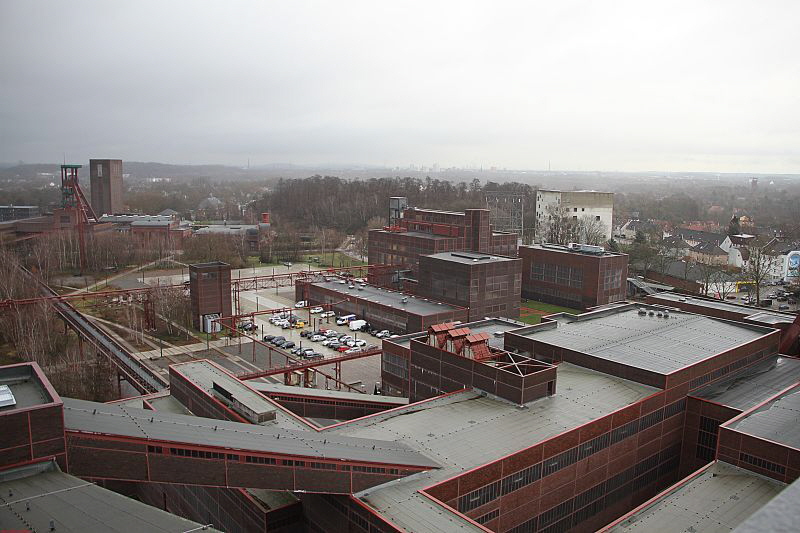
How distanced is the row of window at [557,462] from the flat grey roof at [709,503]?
3201 millimetres

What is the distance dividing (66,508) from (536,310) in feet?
173

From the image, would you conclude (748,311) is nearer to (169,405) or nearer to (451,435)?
(451,435)

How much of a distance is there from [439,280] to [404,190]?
279 ft

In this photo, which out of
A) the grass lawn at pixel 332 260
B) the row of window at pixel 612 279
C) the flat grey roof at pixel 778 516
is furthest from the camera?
the grass lawn at pixel 332 260

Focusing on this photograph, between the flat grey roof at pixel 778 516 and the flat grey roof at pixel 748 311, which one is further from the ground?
the flat grey roof at pixel 778 516

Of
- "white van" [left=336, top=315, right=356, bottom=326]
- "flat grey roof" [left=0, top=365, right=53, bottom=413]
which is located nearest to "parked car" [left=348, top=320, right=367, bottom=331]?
"white van" [left=336, top=315, right=356, bottom=326]

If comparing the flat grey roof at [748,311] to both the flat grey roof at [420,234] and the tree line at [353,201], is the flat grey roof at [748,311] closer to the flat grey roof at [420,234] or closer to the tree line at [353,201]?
the flat grey roof at [420,234]

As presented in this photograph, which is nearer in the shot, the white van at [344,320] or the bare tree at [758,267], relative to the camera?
the white van at [344,320]

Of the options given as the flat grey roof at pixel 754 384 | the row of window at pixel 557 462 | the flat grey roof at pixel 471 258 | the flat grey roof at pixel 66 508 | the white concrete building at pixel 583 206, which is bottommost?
the row of window at pixel 557 462

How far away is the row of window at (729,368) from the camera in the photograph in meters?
28.1

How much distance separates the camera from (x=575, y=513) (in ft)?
77.3

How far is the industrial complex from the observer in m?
14.5

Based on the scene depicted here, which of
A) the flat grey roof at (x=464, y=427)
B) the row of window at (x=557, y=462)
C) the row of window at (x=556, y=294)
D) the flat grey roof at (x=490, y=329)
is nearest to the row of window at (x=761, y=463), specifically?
the row of window at (x=557, y=462)

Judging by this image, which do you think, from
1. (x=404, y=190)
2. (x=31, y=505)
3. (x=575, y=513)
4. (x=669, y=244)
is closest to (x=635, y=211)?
(x=404, y=190)
